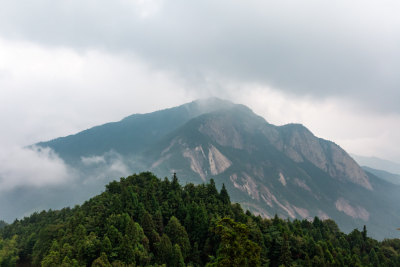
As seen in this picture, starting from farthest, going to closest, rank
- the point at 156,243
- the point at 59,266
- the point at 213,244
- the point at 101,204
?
the point at 101,204 < the point at 213,244 < the point at 156,243 < the point at 59,266

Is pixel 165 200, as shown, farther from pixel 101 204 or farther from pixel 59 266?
pixel 59 266

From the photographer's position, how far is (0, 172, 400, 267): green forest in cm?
6244

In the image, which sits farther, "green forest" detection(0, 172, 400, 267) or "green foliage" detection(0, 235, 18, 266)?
"green foliage" detection(0, 235, 18, 266)

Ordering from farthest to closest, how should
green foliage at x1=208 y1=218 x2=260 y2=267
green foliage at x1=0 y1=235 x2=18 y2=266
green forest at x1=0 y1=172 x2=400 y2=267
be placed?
green foliage at x1=0 y1=235 x2=18 y2=266 → green forest at x1=0 y1=172 x2=400 y2=267 → green foliage at x1=208 y1=218 x2=260 y2=267

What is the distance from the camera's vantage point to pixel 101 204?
278 feet

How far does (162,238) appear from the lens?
67688 millimetres

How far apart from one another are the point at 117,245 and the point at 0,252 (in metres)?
54.2

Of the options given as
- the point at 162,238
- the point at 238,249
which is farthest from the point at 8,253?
the point at 238,249

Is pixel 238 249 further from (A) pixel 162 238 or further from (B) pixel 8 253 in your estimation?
(B) pixel 8 253

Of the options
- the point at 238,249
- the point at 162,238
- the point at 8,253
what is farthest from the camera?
the point at 8,253

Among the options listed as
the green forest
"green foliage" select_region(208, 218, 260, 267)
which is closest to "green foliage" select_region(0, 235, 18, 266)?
the green forest

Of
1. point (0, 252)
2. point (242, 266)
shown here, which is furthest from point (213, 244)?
point (0, 252)

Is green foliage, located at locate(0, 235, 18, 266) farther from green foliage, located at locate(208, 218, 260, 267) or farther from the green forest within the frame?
green foliage, located at locate(208, 218, 260, 267)

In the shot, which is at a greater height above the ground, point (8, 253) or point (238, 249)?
point (238, 249)
